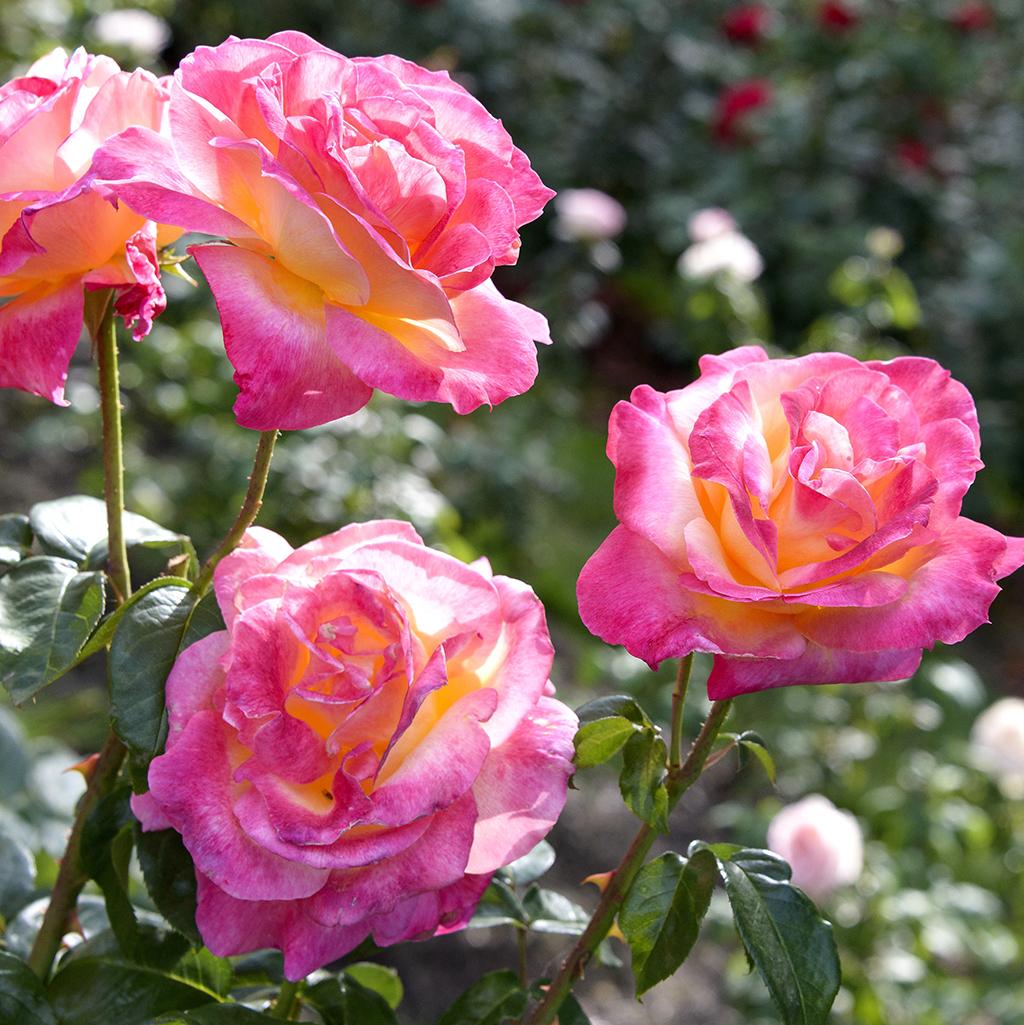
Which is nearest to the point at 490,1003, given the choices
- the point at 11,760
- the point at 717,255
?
the point at 11,760

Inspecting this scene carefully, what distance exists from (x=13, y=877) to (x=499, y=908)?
0.30 metres

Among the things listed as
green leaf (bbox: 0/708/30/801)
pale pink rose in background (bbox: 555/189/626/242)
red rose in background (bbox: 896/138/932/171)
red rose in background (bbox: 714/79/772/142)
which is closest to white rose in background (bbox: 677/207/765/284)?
pale pink rose in background (bbox: 555/189/626/242)

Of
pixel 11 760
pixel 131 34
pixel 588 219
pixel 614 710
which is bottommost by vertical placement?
pixel 588 219

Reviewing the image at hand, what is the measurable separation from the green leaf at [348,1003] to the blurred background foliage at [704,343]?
1.37 ft

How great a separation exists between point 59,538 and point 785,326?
3837 mm

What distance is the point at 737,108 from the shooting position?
4.14 metres

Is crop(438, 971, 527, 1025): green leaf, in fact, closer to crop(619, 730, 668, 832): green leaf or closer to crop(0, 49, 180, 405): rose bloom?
crop(619, 730, 668, 832): green leaf

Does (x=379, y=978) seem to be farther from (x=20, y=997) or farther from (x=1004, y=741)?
(x=1004, y=741)

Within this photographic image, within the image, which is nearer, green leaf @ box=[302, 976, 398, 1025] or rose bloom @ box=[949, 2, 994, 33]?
green leaf @ box=[302, 976, 398, 1025]

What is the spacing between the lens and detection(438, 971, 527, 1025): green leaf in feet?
2.02

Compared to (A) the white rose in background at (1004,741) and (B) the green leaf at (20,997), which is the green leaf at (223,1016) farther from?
(A) the white rose in background at (1004,741)

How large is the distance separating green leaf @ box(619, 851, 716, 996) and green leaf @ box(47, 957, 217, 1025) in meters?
0.20

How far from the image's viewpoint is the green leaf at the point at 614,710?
0.54 metres

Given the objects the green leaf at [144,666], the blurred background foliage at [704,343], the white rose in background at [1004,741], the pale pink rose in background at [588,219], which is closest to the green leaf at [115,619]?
the green leaf at [144,666]
